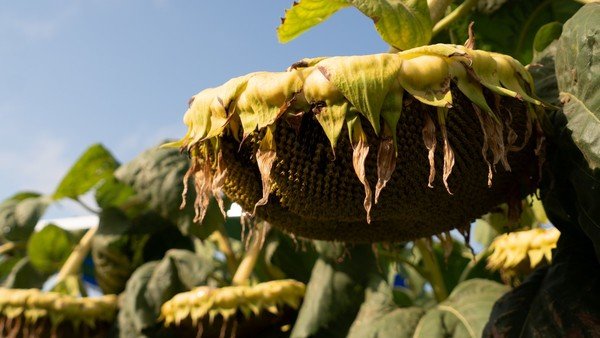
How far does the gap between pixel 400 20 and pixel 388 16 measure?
15 mm

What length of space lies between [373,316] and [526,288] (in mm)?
414

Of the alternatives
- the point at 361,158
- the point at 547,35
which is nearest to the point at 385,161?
the point at 361,158

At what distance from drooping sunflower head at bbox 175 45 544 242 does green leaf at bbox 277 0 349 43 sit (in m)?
0.16

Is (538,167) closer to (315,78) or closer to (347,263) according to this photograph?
(315,78)

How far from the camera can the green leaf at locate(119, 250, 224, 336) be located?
1.77 meters

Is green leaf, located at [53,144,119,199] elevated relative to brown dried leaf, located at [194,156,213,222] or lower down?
lower down

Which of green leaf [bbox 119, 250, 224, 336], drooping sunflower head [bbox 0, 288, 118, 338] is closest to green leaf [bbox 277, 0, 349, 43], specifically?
green leaf [bbox 119, 250, 224, 336]

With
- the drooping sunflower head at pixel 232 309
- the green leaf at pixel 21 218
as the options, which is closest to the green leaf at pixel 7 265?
the green leaf at pixel 21 218

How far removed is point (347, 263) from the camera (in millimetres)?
1592

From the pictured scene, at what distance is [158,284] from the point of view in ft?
6.00

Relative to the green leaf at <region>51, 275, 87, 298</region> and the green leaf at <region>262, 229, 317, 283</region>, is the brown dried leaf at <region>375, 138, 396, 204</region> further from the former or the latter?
the green leaf at <region>51, 275, 87, 298</region>

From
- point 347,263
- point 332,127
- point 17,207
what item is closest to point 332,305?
point 347,263

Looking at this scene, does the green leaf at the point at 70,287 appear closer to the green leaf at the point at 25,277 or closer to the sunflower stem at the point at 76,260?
the sunflower stem at the point at 76,260

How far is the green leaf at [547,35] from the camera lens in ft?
3.58
